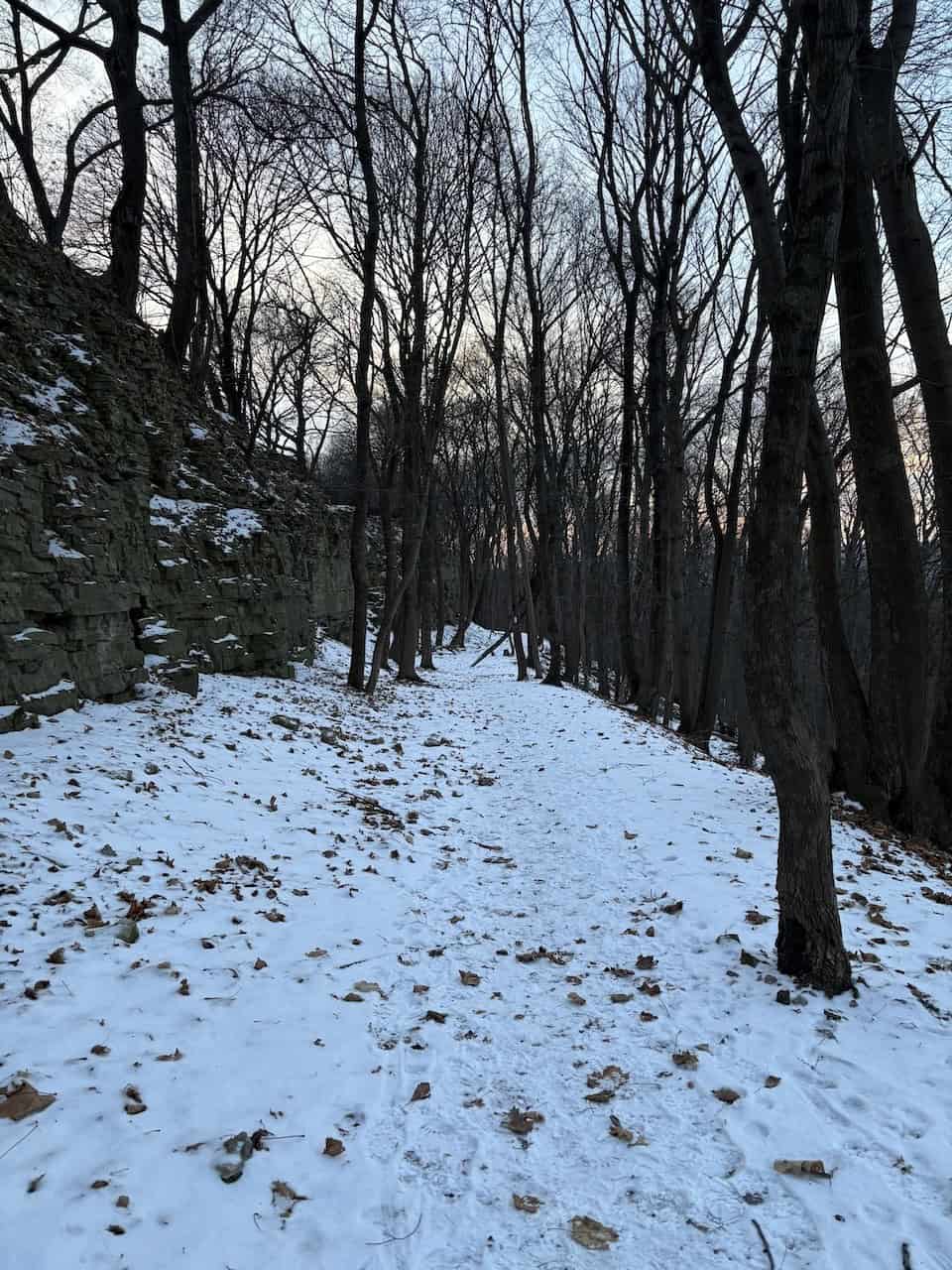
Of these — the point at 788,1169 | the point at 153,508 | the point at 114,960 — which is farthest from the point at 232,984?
the point at 153,508

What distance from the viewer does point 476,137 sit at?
52.4 feet

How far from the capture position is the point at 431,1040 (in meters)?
3.53

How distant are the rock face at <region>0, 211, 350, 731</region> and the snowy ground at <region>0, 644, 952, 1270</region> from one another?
1.19 metres

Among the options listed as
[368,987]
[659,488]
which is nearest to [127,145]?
[659,488]

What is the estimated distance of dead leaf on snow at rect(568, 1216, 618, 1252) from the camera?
237 centimetres

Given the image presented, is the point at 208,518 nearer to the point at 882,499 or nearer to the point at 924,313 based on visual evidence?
the point at 882,499

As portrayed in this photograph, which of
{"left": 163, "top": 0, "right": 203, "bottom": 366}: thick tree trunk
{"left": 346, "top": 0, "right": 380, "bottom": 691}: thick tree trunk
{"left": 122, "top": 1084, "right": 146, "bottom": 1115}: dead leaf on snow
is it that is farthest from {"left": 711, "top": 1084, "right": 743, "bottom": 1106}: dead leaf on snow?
{"left": 163, "top": 0, "right": 203, "bottom": 366}: thick tree trunk

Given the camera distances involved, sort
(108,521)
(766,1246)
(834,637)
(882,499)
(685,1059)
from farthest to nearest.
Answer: (108,521)
(834,637)
(882,499)
(685,1059)
(766,1246)

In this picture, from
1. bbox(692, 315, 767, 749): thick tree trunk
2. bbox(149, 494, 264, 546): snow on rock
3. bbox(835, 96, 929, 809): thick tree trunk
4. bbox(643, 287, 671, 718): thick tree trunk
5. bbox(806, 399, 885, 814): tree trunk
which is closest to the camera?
bbox(835, 96, 929, 809): thick tree trunk

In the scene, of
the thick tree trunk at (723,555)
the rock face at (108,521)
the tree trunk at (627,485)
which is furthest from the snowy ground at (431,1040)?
the tree trunk at (627,485)

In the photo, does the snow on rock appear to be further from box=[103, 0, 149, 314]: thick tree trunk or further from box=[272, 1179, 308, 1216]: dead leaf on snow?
box=[272, 1179, 308, 1216]: dead leaf on snow

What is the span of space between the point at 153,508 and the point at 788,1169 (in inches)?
411

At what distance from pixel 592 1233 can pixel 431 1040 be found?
1285mm

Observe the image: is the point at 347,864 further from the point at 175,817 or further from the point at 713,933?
the point at 713,933
